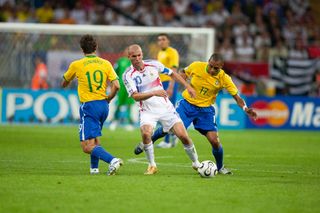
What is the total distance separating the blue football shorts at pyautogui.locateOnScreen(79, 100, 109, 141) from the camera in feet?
42.2

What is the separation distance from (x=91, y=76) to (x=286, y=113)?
1605 cm

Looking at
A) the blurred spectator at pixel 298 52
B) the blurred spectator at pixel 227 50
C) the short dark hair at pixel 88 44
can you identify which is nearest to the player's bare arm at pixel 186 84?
the short dark hair at pixel 88 44

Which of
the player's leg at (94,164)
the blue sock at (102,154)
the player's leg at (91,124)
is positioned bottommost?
the player's leg at (94,164)

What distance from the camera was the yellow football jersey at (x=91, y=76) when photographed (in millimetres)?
12945

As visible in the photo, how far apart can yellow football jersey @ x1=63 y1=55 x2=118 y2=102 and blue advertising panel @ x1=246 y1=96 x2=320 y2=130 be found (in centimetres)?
1502

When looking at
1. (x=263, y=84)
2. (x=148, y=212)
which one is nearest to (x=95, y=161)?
(x=148, y=212)

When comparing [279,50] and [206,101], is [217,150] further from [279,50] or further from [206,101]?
[279,50]

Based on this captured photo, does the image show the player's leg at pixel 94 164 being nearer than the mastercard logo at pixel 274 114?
Yes

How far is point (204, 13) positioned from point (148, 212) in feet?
81.6

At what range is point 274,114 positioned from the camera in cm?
2812

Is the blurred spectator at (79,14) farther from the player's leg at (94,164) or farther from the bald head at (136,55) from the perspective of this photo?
the player's leg at (94,164)

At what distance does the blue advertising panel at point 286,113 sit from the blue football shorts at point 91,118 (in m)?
15.1

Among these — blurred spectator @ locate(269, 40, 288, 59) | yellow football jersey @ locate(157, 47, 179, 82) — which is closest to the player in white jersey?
yellow football jersey @ locate(157, 47, 179, 82)

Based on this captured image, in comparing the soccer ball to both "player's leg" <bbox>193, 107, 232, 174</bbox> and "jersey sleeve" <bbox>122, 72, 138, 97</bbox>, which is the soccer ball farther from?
"jersey sleeve" <bbox>122, 72, 138, 97</bbox>
